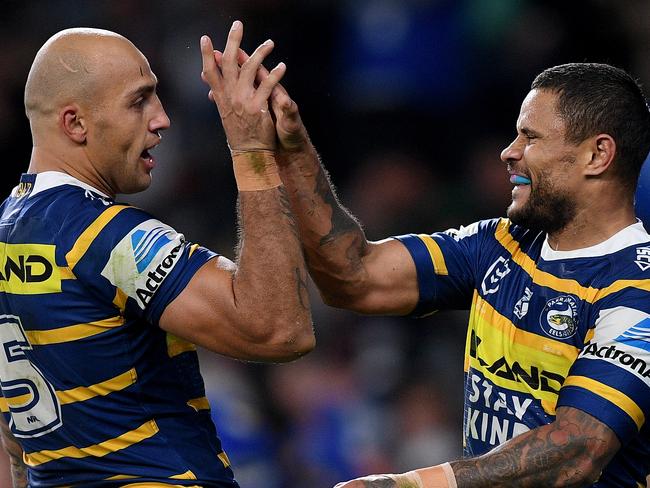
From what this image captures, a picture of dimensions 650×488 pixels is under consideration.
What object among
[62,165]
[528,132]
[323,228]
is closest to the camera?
[62,165]

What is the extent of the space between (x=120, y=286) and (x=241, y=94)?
69cm

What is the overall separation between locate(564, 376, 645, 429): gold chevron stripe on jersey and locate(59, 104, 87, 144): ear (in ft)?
5.42

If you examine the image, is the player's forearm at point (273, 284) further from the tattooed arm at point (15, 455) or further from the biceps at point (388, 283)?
the tattooed arm at point (15, 455)

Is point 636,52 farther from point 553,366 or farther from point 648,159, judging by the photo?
point 553,366

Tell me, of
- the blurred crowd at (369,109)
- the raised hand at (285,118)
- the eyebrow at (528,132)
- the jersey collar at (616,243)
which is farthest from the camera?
the blurred crowd at (369,109)

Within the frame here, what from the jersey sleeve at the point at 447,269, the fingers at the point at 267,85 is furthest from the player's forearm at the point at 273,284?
the jersey sleeve at the point at 447,269

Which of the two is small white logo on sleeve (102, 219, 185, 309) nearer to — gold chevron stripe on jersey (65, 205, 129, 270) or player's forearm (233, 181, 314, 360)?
gold chevron stripe on jersey (65, 205, 129, 270)

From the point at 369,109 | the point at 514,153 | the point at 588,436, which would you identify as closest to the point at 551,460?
the point at 588,436

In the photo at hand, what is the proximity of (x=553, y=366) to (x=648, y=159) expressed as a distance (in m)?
0.90

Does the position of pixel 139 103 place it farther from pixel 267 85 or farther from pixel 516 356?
pixel 516 356

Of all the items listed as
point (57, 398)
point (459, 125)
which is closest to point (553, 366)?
point (57, 398)

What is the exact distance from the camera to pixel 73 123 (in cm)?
295

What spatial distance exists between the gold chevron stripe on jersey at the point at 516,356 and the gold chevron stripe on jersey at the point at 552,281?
6.9 inches

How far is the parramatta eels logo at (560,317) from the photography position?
3.30 metres
